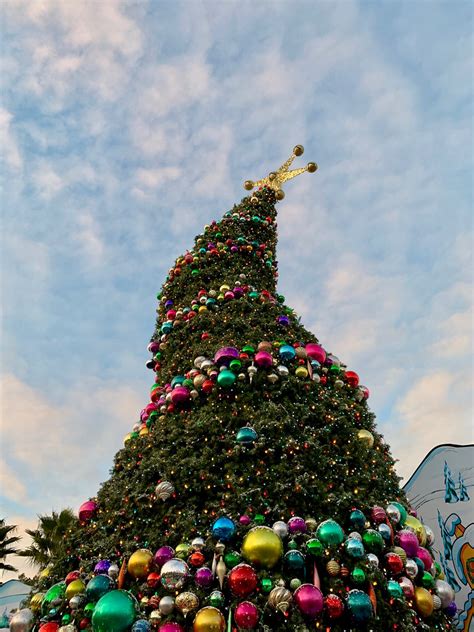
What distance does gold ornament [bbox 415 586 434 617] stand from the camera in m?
3.03

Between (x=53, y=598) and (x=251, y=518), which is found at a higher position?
(x=251, y=518)

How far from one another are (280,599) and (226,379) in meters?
2.05

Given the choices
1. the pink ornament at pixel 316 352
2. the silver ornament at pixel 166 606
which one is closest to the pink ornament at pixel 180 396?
the pink ornament at pixel 316 352

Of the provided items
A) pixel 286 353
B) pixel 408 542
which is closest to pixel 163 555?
pixel 408 542

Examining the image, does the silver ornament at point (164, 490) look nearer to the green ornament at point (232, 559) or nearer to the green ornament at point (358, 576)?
the green ornament at point (232, 559)

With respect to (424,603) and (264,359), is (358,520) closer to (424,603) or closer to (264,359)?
(424,603)

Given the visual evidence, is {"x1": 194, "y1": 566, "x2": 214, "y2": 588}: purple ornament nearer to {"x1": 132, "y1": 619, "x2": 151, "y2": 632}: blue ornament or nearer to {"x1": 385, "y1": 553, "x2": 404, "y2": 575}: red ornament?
{"x1": 132, "y1": 619, "x2": 151, "y2": 632}: blue ornament

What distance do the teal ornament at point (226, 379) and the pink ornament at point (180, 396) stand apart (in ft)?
1.46

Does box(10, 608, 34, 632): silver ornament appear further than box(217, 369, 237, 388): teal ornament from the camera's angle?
No

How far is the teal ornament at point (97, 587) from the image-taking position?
2990 mm

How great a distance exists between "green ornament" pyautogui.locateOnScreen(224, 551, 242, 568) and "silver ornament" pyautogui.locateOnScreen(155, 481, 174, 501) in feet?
2.50

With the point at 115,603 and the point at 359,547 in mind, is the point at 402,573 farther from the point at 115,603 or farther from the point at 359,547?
the point at 115,603

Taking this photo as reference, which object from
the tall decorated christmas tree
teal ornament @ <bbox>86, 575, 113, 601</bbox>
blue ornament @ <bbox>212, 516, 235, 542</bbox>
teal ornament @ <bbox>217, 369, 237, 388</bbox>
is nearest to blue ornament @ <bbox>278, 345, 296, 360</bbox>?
the tall decorated christmas tree

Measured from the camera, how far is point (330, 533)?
2994 mm
